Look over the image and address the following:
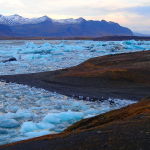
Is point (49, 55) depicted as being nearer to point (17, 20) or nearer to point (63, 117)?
point (63, 117)

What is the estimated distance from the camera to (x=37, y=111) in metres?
9.98

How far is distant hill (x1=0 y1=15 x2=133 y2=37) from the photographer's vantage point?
17110 cm

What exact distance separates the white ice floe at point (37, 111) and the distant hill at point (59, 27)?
151411 millimetres

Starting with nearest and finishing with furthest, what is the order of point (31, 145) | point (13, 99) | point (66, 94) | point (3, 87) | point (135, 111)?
point (31, 145)
point (135, 111)
point (13, 99)
point (66, 94)
point (3, 87)

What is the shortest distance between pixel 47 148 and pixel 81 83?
33.2 feet

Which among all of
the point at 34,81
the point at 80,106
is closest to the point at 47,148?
the point at 80,106

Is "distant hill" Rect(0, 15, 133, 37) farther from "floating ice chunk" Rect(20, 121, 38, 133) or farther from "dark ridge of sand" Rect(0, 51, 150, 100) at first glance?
"floating ice chunk" Rect(20, 121, 38, 133)

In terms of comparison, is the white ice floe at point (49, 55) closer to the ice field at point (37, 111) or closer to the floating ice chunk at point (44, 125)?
the ice field at point (37, 111)

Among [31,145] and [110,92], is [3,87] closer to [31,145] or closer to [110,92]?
[110,92]

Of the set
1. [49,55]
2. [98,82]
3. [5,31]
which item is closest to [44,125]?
[98,82]

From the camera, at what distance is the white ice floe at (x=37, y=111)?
8039mm

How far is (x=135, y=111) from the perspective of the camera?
7.32m

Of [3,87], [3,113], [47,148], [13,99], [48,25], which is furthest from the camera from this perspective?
[48,25]

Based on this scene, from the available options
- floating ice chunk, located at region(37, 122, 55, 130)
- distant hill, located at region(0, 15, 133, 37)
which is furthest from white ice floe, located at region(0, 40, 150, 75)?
distant hill, located at region(0, 15, 133, 37)
